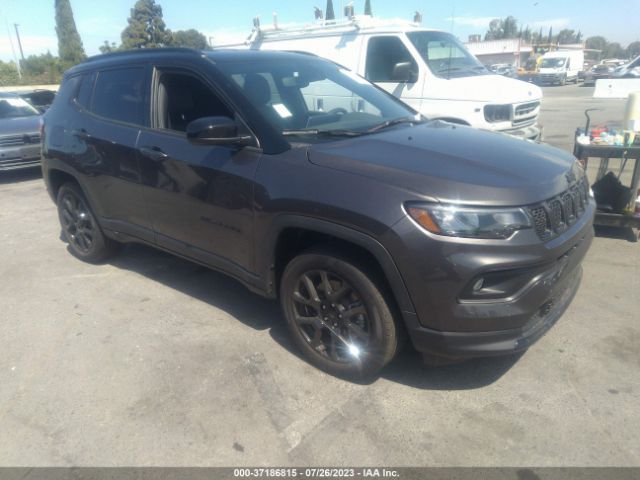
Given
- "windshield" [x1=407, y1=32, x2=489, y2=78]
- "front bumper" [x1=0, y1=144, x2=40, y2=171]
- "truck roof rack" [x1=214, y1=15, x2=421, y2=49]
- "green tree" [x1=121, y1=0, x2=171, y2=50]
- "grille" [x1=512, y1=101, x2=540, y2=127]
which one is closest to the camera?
"grille" [x1=512, y1=101, x2=540, y2=127]

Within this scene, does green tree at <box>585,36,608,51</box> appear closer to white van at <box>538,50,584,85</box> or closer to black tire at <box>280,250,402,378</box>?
white van at <box>538,50,584,85</box>

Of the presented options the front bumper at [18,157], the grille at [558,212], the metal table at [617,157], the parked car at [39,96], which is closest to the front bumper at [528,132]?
the metal table at [617,157]

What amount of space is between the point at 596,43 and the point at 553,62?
348 feet

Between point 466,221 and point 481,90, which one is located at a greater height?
point 481,90

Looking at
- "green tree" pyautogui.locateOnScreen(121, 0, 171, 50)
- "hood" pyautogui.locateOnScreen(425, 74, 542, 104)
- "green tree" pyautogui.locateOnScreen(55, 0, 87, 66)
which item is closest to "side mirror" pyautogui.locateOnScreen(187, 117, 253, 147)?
"hood" pyautogui.locateOnScreen(425, 74, 542, 104)

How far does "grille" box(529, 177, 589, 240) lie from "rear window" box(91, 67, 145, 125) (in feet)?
9.41

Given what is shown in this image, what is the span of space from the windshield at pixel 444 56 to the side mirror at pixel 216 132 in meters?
4.85

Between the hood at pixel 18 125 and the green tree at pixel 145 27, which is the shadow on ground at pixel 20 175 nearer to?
→ the hood at pixel 18 125

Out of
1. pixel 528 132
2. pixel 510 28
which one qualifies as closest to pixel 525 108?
pixel 528 132

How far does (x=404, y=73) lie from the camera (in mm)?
7035

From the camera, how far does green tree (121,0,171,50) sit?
188 feet

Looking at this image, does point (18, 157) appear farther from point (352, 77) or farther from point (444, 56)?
point (444, 56)

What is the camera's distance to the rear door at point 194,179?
3.10 meters

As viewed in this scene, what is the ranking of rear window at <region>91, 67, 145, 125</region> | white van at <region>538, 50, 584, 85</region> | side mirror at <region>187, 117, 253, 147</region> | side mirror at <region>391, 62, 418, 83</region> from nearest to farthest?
side mirror at <region>187, 117, 253, 147</region> < rear window at <region>91, 67, 145, 125</region> < side mirror at <region>391, 62, 418, 83</region> < white van at <region>538, 50, 584, 85</region>
